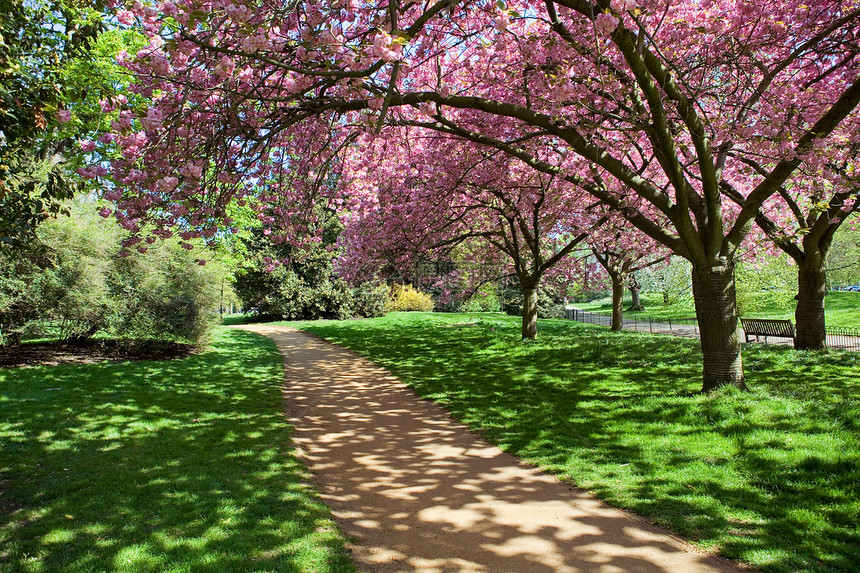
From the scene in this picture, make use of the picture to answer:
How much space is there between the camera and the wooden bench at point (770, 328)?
1377 centimetres

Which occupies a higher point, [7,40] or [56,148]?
[56,148]

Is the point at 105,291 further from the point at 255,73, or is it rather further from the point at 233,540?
the point at 233,540

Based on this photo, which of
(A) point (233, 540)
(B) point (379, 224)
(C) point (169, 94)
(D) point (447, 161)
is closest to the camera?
(A) point (233, 540)

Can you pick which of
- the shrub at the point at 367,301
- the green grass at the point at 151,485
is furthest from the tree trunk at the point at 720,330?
the shrub at the point at 367,301

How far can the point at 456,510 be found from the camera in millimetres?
3955

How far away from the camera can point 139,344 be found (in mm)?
12430

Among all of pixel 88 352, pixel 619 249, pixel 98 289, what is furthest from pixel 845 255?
pixel 88 352

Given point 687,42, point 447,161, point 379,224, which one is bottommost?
point 379,224

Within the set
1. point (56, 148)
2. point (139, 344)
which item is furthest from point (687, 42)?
point (56, 148)

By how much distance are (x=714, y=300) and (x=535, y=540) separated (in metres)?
4.93

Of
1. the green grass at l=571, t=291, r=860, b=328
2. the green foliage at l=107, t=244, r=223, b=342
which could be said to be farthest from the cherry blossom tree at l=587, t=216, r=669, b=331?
the green foliage at l=107, t=244, r=223, b=342

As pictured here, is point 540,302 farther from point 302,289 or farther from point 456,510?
point 456,510

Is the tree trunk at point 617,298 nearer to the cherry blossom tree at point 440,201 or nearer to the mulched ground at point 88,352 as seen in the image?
the cherry blossom tree at point 440,201

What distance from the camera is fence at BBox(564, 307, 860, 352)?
1583cm
